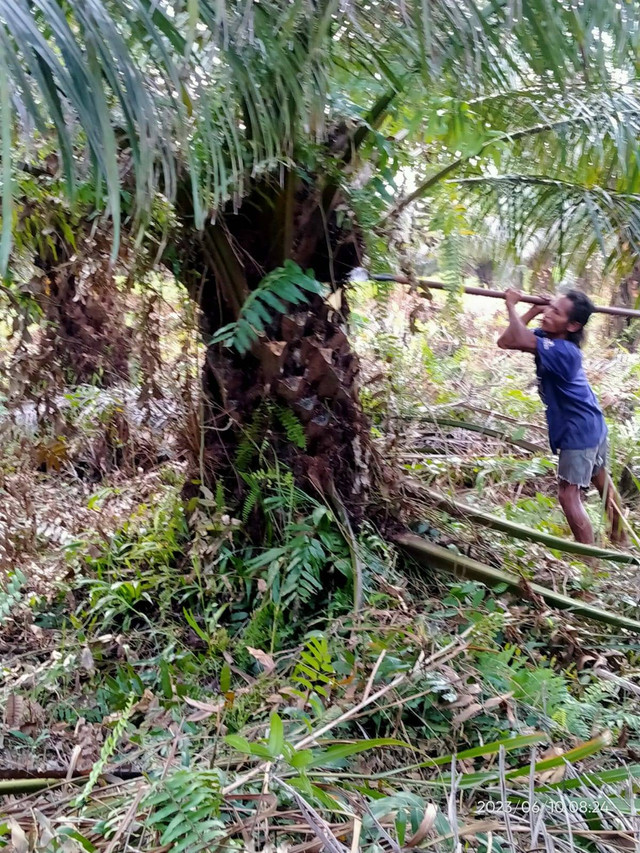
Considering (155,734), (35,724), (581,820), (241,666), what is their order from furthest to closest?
(241,666) < (35,724) < (155,734) < (581,820)

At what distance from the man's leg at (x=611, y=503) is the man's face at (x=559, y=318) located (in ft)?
2.25

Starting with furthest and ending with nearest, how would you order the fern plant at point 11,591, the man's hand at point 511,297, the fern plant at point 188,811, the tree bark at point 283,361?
the man's hand at point 511,297 < the tree bark at point 283,361 < the fern plant at point 11,591 < the fern plant at point 188,811

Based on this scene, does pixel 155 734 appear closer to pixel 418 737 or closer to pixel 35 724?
pixel 35 724

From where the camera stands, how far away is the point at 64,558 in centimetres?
258

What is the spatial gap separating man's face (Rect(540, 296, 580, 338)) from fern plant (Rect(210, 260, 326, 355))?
4.19 ft

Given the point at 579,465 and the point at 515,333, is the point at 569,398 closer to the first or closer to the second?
the point at 579,465

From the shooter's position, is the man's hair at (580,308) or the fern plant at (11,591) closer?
the fern plant at (11,591)

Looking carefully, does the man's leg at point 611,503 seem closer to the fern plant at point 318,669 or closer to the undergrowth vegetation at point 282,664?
the undergrowth vegetation at point 282,664

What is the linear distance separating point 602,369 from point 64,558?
A: 423 centimetres

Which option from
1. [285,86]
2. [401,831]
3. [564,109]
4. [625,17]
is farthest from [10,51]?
[564,109]

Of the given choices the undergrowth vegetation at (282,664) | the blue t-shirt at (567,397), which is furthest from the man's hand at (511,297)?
the undergrowth vegetation at (282,664)

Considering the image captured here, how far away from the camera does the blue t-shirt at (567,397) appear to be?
9.35 ft
